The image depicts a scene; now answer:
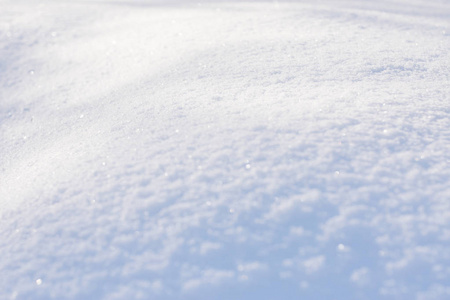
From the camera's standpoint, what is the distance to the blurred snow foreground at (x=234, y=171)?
3.51ft

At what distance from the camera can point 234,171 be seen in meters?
1.33

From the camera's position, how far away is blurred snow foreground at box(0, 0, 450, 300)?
107 cm

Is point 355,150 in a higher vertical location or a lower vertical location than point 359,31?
lower

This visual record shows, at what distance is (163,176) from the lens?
4.39 feet

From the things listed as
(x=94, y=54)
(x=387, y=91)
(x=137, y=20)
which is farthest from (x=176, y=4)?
(x=387, y=91)

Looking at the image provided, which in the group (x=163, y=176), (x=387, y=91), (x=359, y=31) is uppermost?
(x=359, y=31)

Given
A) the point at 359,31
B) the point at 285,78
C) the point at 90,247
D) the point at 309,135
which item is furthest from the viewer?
the point at 359,31

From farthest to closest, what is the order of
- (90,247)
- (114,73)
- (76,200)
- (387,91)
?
Result: (114,73) < (387,91) < (76,200) < (90,247)

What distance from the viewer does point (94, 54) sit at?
98.6 inches

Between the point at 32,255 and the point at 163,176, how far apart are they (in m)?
0.46

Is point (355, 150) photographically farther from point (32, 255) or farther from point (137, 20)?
point (137, 20)

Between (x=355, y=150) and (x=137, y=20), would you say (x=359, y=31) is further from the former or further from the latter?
(x=137, y=20)

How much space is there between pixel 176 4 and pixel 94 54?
113 centimetres

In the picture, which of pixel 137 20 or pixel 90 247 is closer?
pixel 90 247
